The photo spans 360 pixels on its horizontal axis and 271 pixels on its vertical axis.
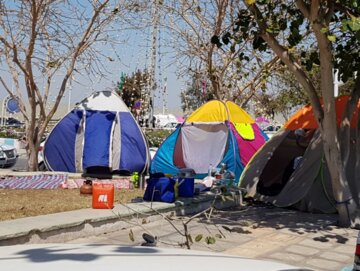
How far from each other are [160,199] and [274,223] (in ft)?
6.46

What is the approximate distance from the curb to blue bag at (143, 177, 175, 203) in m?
0.18

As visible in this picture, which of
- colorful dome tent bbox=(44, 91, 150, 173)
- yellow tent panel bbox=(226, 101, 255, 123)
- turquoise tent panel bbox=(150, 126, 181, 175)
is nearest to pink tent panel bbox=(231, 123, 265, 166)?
yellow tent panel bbox=(226, 101, 255, 123)

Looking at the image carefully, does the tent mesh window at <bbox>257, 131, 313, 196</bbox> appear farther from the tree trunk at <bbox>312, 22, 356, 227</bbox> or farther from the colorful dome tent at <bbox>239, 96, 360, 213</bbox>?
the tree trunk at <bbox>312, 22, 356, 227</bbox>

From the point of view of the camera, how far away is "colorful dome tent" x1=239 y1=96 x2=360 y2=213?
9633 millimetres

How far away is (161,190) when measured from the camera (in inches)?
348

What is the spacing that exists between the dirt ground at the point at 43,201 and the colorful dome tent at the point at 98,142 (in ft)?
7.60

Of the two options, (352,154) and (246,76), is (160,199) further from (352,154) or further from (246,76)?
(246,76)

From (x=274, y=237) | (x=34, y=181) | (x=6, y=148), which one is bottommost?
(x=274, y=237)

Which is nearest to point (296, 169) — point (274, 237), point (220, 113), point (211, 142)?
point (274, 237)

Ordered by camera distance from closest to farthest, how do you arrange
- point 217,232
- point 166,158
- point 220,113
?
point 217,232 → point 220,113 → point 166,158

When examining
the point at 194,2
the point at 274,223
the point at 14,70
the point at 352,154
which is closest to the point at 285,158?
the point at 352,154

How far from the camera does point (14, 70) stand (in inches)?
534

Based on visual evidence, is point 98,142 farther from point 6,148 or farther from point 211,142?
point 6,148

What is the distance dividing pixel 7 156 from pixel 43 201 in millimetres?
7944
